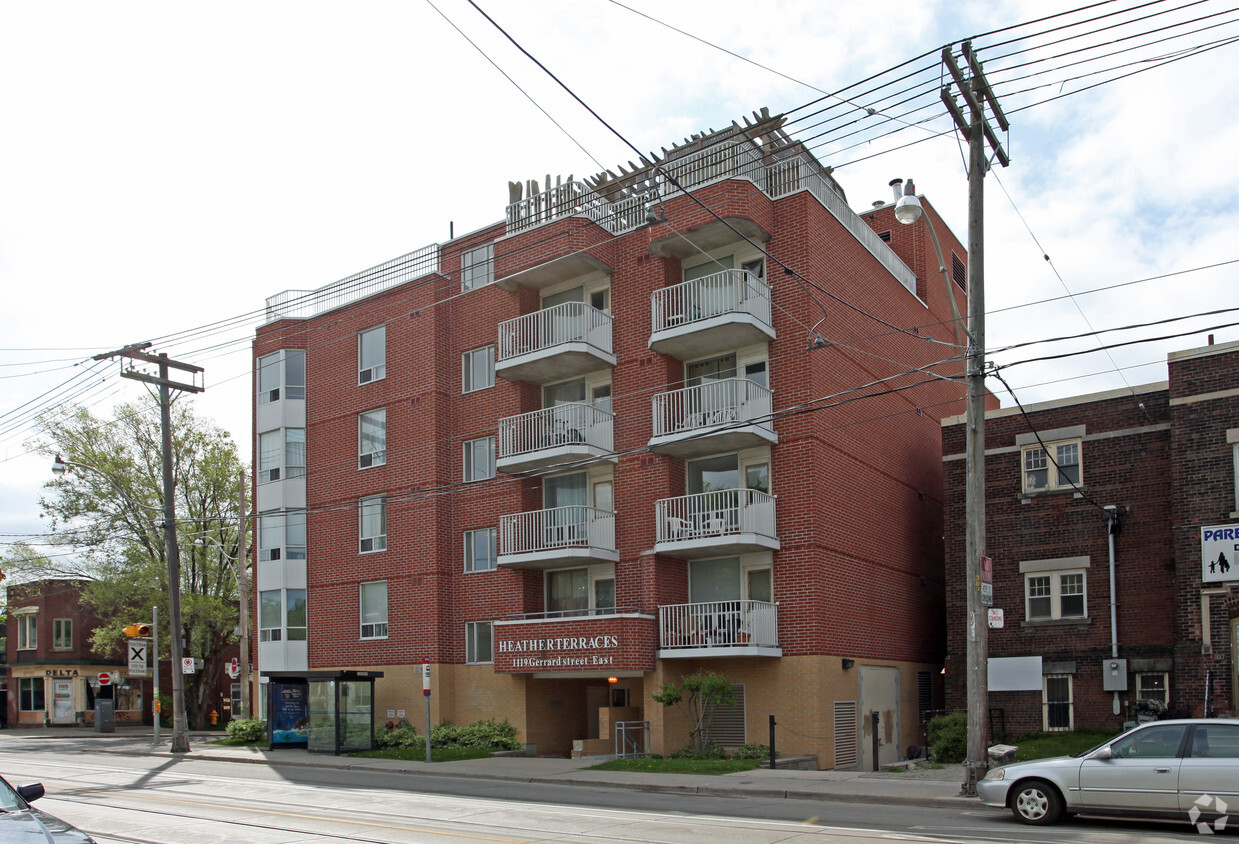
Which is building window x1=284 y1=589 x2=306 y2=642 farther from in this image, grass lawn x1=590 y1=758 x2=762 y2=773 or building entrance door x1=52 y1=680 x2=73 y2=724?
building entrance door x1=52 y1=680 x2=73 y2=724

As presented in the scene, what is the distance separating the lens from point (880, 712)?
88.8ft

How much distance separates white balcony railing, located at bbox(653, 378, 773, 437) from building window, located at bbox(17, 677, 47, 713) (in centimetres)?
4609

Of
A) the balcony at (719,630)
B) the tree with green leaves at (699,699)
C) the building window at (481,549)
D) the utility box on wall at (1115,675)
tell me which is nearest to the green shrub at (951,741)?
the utility box on wall at (1115,675)

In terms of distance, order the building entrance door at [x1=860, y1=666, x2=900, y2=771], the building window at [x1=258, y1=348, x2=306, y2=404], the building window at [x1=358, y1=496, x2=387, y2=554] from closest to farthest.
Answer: the building entrance door at [x1=860, y1=666, x2=900, y2=771] → the building window at [x1=358, y1=496, x2=387, y2=554] → the building window at [x1=258, y1=348, x2=306, y2=404]

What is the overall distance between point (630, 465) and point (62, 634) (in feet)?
141

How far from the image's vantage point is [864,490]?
27.7 meters

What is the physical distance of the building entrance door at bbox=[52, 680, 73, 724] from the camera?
56406mm

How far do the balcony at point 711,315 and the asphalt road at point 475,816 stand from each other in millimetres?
10918

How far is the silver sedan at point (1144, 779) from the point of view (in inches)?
501

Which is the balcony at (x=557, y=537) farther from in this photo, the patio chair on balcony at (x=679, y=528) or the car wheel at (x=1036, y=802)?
the car wheel at (x=1036, y=802)

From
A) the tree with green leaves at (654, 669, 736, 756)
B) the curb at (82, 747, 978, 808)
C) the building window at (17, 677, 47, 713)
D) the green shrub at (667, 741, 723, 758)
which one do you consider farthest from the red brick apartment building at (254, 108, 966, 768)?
the building window at (17, 677, 47, 713)

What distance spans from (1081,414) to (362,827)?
19.9 meters

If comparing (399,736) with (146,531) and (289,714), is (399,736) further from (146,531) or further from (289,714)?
(146,531)

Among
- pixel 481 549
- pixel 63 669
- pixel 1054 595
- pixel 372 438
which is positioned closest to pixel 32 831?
pixel 481 549
